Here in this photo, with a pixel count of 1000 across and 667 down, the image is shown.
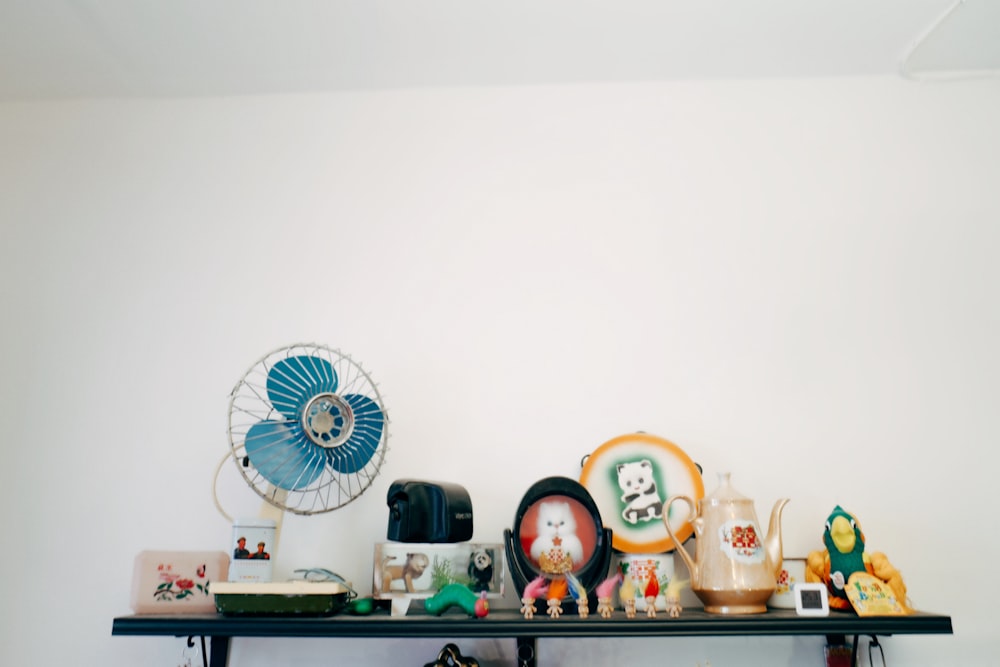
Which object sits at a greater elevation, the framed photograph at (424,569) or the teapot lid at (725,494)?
the teapot lid at (725,494)

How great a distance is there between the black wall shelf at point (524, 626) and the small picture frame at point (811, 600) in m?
0.03

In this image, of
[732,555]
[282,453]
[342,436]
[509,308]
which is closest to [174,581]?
[282,453]

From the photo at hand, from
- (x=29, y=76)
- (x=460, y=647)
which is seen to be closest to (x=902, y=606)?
(x=460, y=647)

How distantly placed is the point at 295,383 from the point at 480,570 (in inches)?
20.7

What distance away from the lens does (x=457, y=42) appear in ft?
6.13

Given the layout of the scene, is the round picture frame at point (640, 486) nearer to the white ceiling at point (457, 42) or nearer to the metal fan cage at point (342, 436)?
the metal fan cage at point (342, 436)

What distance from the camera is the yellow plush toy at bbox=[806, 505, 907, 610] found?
149cm

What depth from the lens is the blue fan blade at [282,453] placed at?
1.54 m

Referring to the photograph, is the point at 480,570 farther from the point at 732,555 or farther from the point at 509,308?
the point at 509,308

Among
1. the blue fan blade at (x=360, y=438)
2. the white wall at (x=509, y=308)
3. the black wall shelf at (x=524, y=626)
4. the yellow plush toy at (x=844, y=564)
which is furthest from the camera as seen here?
the white wall at (x=509, y=308)

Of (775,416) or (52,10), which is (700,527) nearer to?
(775,416)

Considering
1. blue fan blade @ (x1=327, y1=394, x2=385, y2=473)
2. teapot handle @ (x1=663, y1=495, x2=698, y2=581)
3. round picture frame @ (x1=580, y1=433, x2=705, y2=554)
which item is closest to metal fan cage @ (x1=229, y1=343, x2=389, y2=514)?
blue fan blade @ (x1=327, y1=394, x2=385, y2=473)

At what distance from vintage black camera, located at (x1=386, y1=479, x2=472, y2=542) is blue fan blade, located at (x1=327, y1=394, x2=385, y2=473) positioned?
12 cm

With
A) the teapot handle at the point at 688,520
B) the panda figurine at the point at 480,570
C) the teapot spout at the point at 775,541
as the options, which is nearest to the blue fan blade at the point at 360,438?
the panda figurine at the point at 480,570
